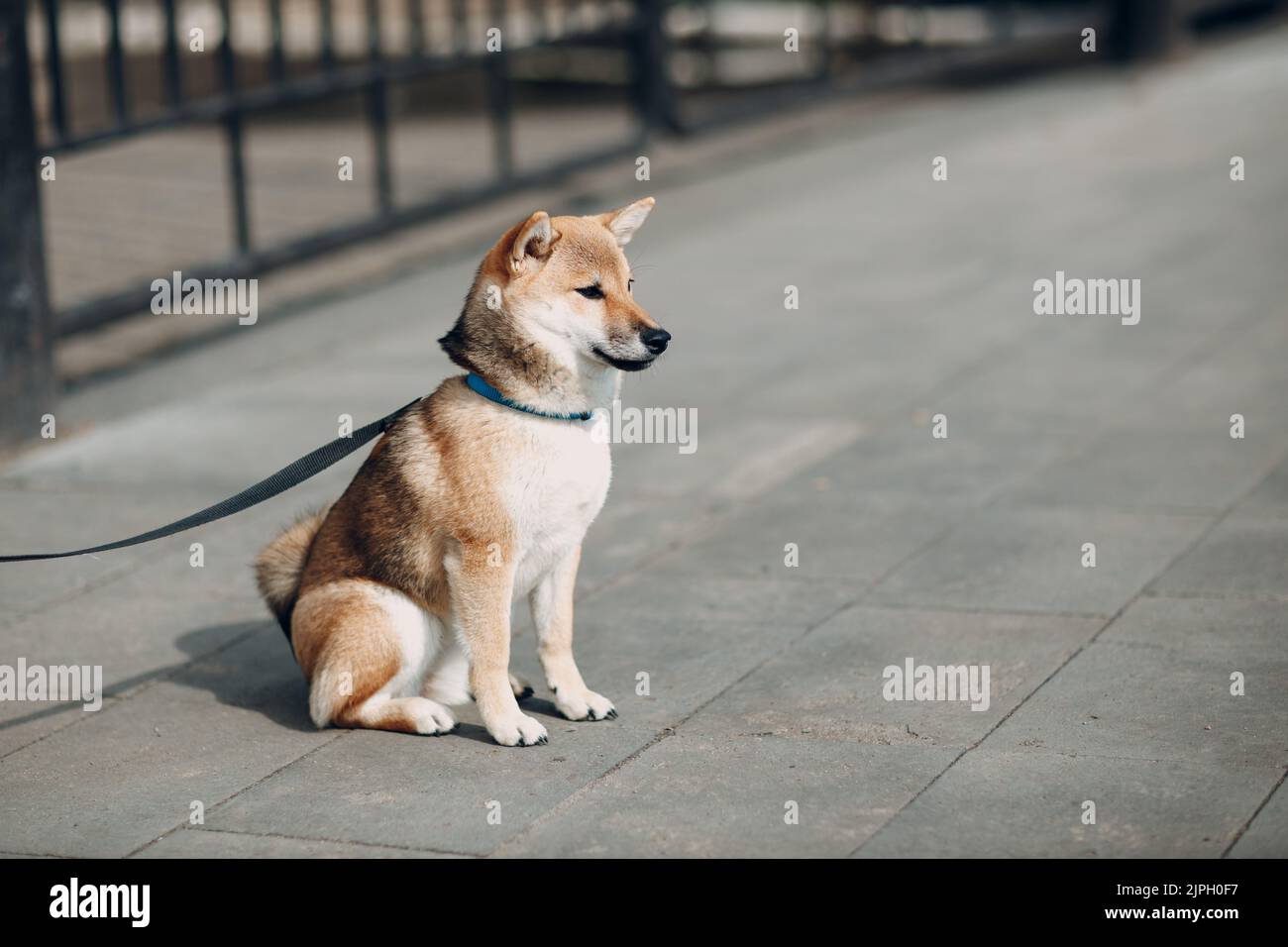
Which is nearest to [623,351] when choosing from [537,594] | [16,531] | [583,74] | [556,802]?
[537,594]

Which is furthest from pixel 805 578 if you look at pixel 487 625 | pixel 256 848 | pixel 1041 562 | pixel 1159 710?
pixel 256 848

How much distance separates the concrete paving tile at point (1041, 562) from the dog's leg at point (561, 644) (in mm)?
1520

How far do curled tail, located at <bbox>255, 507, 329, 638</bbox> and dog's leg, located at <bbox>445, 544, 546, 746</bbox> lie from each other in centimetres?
69

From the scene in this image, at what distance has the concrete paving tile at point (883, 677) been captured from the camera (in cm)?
532

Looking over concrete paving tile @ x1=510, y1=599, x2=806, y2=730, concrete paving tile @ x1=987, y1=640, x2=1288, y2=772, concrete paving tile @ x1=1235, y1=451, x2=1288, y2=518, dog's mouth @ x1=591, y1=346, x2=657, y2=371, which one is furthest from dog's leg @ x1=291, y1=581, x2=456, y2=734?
concrete paving tile @ x1=1235, y1=451, x2=1288, y2=518

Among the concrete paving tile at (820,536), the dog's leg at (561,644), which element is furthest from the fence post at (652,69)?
the dog's leg at (561,644)

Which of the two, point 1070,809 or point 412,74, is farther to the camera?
point 412,74

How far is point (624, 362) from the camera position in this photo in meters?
4.92

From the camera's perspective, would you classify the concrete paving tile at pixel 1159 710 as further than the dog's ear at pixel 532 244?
Yes

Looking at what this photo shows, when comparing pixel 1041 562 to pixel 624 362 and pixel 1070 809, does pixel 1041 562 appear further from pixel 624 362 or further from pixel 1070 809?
pixel 624 362

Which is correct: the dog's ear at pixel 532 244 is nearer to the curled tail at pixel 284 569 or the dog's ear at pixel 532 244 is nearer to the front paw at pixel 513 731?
the curled tail at pixel 284 569

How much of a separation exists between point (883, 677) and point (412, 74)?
26.8 ft

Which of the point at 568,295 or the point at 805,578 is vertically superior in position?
the point at 568,295

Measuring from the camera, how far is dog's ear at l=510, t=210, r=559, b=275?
4859 millimetres
